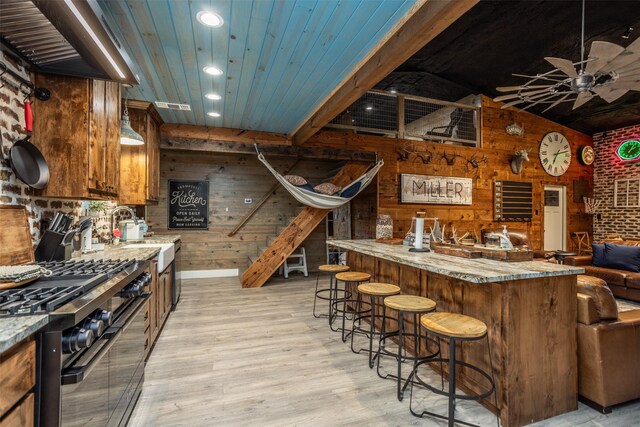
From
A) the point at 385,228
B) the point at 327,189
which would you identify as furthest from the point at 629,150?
the point at 327,189

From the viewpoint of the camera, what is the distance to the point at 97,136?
7.73 feet

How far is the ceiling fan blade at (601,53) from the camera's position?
261 cm

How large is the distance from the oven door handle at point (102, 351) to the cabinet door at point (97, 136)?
1.04 metres

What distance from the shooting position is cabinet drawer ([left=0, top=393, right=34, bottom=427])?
0.85 m

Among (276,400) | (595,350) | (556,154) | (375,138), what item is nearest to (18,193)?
(276,400)

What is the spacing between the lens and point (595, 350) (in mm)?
1934

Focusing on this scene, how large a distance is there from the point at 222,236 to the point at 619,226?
867 centimetres

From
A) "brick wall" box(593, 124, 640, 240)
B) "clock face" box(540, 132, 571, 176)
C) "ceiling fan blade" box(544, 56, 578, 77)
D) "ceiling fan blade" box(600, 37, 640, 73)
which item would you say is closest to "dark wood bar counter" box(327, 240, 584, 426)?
"ceiling fan blade" box(544, 56, 578, 77)

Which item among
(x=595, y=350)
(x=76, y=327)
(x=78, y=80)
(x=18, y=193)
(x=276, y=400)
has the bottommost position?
(x=276, y=400)

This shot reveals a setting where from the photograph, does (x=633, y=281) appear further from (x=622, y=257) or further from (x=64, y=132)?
(x=64, y=132)

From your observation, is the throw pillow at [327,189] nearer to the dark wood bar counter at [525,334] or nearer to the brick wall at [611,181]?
the dark wood bar counter at [525,334]

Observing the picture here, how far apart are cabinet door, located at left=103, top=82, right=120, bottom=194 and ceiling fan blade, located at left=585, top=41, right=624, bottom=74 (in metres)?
4.08

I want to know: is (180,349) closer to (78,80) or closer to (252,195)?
(78,80)

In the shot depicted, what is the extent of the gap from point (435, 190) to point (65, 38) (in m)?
5.82
